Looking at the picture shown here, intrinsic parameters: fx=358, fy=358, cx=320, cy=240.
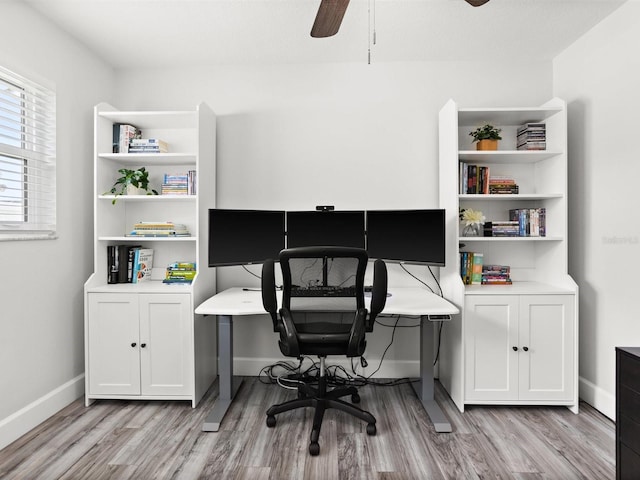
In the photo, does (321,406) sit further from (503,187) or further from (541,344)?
(503,187)

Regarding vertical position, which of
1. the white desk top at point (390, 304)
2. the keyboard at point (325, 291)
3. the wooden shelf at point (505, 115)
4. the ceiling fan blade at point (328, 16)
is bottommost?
the white desk top at point (390, 304)

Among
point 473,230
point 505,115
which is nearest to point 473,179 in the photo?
point 473,230

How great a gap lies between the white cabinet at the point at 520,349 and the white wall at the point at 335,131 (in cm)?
57

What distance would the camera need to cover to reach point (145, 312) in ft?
7.84

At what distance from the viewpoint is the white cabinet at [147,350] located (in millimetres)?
2391

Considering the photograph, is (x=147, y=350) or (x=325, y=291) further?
(x=147, y=350)

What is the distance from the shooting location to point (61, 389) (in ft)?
7.78

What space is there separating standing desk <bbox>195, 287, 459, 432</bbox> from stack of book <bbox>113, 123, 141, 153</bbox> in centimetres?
131

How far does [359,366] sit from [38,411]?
7.00 feet

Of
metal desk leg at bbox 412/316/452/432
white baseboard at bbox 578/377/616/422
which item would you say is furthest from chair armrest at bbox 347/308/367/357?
white baseboard at bbox 578/377/616/422

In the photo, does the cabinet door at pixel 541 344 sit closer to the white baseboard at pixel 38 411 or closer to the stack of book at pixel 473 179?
the stack of book at pixel 473 179

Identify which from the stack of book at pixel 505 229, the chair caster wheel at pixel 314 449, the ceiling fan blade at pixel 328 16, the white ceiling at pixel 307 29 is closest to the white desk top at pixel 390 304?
the stack of book at pixel 505 229

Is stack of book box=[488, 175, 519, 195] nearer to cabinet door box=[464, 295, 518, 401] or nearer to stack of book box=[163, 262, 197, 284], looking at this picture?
cabinet door box=[464, 295, 518, 401]

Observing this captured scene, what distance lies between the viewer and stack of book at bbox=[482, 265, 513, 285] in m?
2.58
